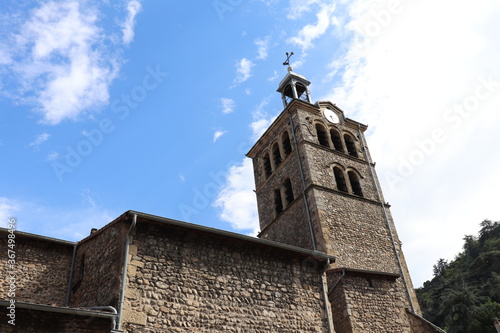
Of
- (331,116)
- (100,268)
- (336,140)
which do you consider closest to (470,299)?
(336,140)

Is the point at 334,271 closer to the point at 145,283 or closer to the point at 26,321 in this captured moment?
the point at 145,283

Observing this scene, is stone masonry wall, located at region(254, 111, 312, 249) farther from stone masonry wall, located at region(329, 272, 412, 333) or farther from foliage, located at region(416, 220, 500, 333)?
foliage, located at region(416, 220, 500, 333)

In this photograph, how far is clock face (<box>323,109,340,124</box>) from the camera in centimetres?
2081

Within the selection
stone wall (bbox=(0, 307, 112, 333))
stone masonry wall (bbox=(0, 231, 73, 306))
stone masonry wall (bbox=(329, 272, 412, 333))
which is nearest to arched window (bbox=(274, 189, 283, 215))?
stone masonry wall (bbox=(329, 272, 412, 333))

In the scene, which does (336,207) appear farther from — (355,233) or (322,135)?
(322,135)

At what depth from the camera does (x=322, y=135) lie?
1997cm

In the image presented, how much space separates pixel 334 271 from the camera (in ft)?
36.0

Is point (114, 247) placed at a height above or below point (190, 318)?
above

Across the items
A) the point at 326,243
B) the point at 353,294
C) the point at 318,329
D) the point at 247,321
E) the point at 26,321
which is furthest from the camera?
the point at 326,243

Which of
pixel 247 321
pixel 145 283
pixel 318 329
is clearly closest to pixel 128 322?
pixel 145 283

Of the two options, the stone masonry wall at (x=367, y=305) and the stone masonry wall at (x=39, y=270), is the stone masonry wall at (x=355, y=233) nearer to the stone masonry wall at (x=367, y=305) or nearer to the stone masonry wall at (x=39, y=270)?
the stone masonry wall at (x=367, y=305)

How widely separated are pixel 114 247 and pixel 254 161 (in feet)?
47.9

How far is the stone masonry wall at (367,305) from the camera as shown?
10.5m

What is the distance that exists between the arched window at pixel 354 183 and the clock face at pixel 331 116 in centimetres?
340
